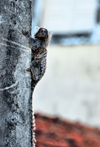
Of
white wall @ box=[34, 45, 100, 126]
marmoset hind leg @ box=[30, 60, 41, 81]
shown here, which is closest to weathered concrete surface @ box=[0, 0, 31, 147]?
marmoset hind leg @ box=[30, 60, 41, 81]

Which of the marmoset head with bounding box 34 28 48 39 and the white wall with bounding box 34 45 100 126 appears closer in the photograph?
the marmoset head with bounding box 34 28 48 39

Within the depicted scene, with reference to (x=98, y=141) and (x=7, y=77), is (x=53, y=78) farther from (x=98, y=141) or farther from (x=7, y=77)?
(x=7, y=77)

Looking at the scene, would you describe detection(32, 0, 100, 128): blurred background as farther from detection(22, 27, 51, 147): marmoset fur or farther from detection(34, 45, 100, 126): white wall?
detection(22, 27, 51, 147): marmoset fur

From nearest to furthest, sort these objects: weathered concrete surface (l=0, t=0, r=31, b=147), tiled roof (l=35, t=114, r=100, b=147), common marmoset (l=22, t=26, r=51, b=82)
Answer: weathered concrete surface (l=0, t=0, r=31, b=147) → common marmoset (l=22, t=26, r=51, b=82) → tiled roof (l=35, t=114, r=100, b=147)

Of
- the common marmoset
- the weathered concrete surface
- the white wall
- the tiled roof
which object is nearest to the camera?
the weathered concrete surface

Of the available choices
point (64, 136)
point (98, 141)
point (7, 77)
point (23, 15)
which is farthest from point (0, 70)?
point (98, 141)
